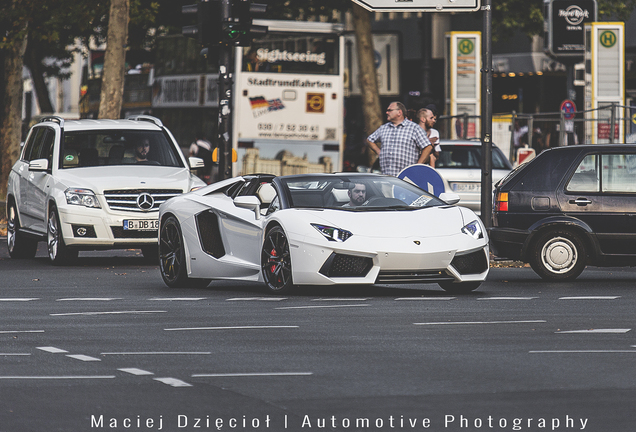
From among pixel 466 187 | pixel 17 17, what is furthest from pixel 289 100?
pixel 17 17

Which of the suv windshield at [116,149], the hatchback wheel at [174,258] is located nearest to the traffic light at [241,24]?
the suv windshield at [116,149]

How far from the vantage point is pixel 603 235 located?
1336cm

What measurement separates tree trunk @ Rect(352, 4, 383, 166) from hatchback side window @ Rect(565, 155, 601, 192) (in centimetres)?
2131

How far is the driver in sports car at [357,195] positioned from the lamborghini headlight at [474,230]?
38.3 inches

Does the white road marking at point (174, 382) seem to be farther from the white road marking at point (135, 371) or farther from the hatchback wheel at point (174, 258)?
the hatchback wheel at point (174, 258)

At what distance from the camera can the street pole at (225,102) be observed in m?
18.6

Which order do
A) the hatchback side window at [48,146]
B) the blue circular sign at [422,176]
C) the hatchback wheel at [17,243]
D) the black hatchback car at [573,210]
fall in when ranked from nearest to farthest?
the black hatchback car at [573,210]
the blue circular sign at [422,176]
the hatchback side window at [48,146]
the hatchback wheel at [17,243]

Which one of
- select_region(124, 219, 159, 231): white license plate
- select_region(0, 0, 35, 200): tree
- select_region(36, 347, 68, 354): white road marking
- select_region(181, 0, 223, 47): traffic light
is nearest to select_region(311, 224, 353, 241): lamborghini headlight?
select_region(36, 347, 68, 354): white road marking

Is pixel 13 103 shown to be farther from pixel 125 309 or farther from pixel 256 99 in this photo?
pixel 125 309

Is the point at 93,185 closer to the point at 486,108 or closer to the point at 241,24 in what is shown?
the point at 241,24

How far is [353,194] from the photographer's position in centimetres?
1227

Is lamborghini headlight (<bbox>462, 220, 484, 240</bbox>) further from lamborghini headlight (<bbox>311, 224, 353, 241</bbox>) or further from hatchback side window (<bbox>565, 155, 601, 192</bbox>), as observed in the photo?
hatchback side window (<bbox>565, 155, 601, 192</bbox>)

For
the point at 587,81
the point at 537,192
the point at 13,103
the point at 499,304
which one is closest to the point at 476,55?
the point at 587,81

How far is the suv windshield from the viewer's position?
17.1 meters
